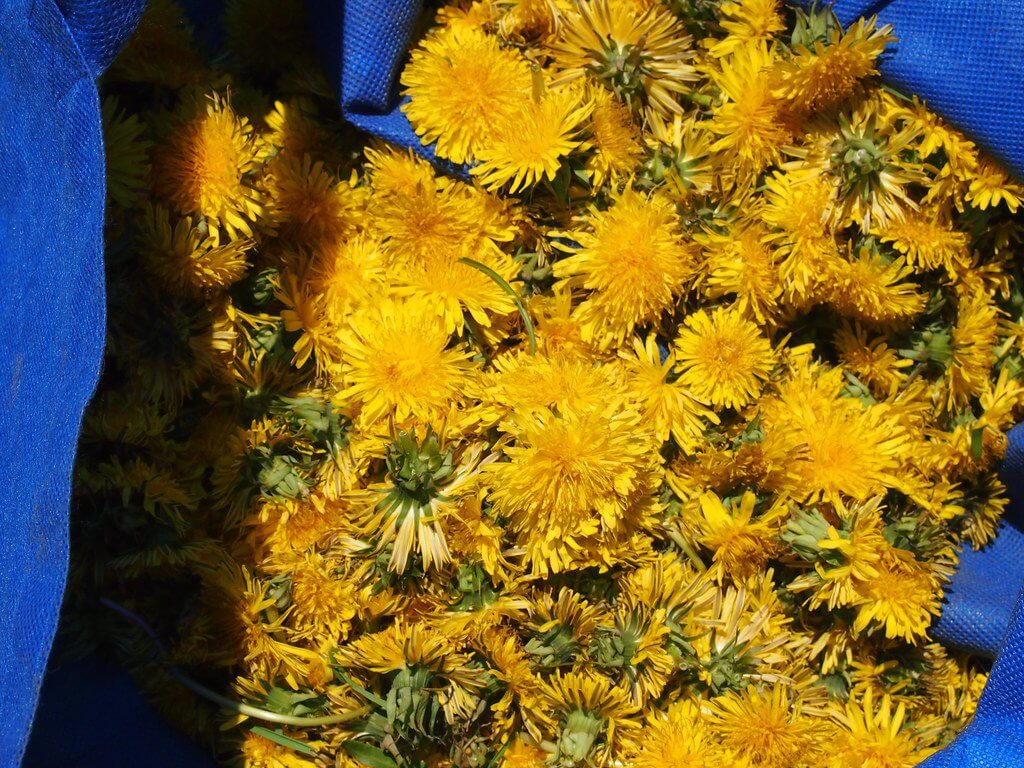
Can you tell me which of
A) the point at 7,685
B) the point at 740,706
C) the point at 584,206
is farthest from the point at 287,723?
the point at 584,206

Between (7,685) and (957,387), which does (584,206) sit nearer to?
(957,387)

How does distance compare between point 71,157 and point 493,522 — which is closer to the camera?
point 71,157

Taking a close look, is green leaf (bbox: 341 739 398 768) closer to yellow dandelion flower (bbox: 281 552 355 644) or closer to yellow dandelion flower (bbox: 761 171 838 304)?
yellow dandelion flower (bbox: 281 552 355 644)

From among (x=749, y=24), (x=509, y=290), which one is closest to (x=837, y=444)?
(x=509, y=290)

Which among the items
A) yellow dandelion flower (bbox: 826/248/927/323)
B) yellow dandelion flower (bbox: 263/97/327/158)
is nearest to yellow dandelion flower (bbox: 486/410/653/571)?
yellow dandelion flower (bbox: 826/248/927/323)

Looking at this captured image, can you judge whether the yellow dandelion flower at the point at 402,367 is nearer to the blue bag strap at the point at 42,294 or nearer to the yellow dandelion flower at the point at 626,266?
the yellow dandelion flower at the point at 626,266

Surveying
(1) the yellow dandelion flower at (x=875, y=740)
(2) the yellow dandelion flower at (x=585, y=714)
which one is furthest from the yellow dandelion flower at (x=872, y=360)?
(2) the yellow dandelion flower at (x=585, y=714)

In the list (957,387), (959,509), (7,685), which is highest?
(957,387)
